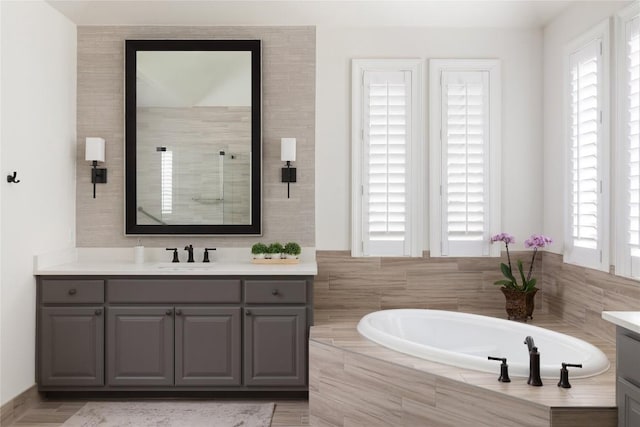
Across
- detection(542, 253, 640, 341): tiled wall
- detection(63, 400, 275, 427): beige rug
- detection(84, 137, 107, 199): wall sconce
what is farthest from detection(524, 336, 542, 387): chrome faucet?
detection(84, 137, 107, 199): wall sconce

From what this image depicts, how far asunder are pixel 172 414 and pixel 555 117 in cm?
327

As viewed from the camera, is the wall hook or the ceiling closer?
the wall hook

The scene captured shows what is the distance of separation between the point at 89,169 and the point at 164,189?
0.60m

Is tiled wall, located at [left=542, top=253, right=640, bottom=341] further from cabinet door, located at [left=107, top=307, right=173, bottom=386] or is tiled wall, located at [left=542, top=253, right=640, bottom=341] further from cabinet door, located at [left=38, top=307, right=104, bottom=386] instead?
cabinet door, located at [left=38, top=307, right=104, bottom=386]

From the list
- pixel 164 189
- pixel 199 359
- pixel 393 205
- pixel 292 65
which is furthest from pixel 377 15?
pixel 199 359

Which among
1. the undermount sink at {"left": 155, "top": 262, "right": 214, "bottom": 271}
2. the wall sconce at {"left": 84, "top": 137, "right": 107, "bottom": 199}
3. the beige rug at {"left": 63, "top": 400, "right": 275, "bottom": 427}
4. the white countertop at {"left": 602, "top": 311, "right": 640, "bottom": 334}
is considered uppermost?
the wall sconce at {"left": 84, "top": 137, "right": 107, "bottom": 199}

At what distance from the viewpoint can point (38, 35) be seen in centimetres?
353

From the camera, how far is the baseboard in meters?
3.20

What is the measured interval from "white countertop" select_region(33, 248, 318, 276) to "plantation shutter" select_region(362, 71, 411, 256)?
0.58 metres

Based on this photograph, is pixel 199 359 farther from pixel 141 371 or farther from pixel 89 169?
pixel 89 169

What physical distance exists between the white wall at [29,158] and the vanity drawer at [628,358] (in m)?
3.17

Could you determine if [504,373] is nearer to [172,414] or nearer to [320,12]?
[172,414]

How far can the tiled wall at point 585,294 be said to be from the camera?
3016 mm

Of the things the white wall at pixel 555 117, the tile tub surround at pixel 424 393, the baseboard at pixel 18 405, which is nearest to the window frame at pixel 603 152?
the white wall at pixel 555 117
